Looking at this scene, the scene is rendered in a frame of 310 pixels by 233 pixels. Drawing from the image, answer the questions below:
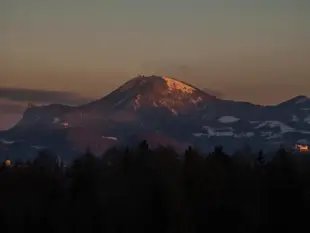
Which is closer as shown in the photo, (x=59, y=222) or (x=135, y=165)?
(x=59, y=222)

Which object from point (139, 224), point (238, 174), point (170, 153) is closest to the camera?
point (139, 224)

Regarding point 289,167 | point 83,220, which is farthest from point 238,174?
point 83,220

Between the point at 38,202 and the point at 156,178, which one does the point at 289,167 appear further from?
the point at 38,202

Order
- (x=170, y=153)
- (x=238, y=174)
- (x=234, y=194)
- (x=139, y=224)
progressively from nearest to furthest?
(x=139, y=224) → (x=234, y=194) → (x=238, y=174) → (x=170, y=153)

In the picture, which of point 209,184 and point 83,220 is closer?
point 83,220

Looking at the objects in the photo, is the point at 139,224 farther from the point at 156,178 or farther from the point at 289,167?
the point at 289,167

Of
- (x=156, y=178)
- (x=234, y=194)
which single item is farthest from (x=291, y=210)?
(x=156, y=178)
